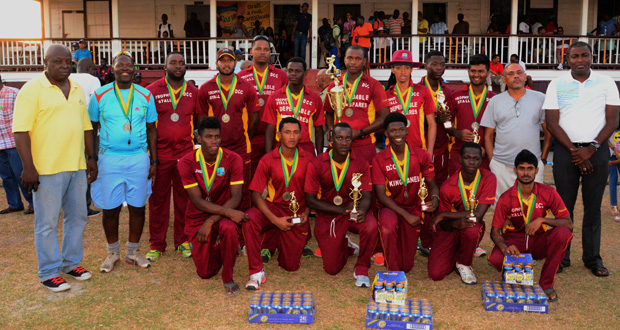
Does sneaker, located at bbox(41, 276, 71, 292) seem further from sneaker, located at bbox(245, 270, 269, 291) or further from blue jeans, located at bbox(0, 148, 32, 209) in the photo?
blue jeans, located at bbox(0, 148, 32, 209)

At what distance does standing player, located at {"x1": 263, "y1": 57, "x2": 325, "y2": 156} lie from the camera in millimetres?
6702

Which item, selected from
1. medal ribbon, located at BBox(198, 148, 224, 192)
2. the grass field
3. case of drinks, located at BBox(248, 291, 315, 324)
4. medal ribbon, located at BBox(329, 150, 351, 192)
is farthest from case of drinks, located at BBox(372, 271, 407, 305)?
medal ribbon, located at BBox(198, 148, 224, 192)

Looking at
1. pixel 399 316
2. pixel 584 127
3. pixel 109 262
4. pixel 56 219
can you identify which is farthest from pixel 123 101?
pixel 584 127

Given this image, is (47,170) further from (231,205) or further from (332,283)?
(332,283)

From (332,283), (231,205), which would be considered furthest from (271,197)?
(332,283)

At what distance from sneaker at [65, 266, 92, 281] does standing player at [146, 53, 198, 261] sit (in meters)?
0.81

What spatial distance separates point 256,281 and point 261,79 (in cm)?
307

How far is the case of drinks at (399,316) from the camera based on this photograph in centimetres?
454

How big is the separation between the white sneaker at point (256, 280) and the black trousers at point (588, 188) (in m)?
3.35

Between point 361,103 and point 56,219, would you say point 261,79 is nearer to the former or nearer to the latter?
point 361,103

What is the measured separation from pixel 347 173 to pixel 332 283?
117cm

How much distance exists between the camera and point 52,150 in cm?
531

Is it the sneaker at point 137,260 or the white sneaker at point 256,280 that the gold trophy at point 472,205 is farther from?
the sneaker at point 137,260

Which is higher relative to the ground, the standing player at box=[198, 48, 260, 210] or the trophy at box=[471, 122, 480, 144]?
the standing player at box=[198, 48, 260, 210]
